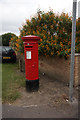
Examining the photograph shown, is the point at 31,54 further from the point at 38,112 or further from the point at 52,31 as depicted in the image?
the point at 52,31

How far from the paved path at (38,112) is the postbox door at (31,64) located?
1044mm

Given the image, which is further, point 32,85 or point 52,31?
point 52,31

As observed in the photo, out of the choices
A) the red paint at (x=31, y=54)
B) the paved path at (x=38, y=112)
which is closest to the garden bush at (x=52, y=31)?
the red paint at (x=31, y=54)

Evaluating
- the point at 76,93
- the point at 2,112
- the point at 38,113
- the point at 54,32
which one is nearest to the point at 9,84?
the point at 2,112

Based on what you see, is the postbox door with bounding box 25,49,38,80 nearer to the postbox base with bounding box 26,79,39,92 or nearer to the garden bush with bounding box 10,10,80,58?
the postbox base with bounding box 26,79,39,92

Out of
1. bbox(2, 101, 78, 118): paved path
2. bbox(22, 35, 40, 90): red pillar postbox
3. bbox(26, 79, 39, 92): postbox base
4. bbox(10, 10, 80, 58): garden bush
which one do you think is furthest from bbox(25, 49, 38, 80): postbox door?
bbox(10, 10, 80, 58): garden bush

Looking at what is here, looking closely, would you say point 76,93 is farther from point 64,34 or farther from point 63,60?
point 64,34

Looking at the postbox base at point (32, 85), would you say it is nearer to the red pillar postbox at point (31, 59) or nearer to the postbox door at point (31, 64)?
the red pillar postbox at point (31, 59)

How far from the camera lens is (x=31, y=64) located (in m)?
3.60

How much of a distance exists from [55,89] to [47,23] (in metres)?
3.53

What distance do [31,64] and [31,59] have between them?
0.56ft

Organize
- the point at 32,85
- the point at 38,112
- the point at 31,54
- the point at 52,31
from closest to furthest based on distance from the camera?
1. the point at 38,112
2. the point at 31,54
3. the point at 32,85
4. the point at 52,31

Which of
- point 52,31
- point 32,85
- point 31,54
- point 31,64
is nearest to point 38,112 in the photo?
point 32,85

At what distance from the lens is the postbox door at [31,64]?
11.6 feet
